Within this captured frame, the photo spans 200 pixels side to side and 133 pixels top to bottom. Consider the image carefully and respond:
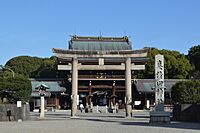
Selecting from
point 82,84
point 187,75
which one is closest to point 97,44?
point 82,84

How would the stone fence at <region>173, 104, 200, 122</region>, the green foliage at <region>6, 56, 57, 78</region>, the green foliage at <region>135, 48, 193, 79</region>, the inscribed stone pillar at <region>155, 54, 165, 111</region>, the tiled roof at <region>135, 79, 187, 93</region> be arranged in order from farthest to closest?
the green foliage at <region>6, 56, 57, 78</region> < the green foliage at <region>135, 48, 193, 79</region> < the tiled roof at <region>135, 79, 187, 93</region> < the stone fence at <region>173, 104, 200, 122</region> < the inscribed stone pillar at <region>155, 54, 165, 111</region>

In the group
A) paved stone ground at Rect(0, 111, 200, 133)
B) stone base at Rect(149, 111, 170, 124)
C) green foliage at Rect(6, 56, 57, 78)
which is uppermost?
green foliage at Rect(6, 56, 57, 78)

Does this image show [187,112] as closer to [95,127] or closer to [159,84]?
[159,84]

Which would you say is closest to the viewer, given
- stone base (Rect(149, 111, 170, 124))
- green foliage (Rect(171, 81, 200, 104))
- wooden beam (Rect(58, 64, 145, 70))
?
stone base (Rect(149, 111, 170, 124))

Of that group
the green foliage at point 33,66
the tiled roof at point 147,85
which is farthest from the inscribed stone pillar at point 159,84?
the green foliage at point 33,66

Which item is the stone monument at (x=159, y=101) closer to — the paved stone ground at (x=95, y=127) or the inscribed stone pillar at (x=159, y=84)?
the inscribed stone pillar at (x=159, y=84)

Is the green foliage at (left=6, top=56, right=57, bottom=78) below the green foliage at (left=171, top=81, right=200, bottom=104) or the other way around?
the other way around

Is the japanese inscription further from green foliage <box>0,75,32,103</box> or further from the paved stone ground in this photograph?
green foliage <box>0,75,32,103</box>

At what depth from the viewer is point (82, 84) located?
65875mm

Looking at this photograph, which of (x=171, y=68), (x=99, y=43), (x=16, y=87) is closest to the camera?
(x=16, y=87)

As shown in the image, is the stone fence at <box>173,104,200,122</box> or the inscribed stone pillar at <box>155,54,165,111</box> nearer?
the inscribed stone pillar at <box>155,54,165,111</box>

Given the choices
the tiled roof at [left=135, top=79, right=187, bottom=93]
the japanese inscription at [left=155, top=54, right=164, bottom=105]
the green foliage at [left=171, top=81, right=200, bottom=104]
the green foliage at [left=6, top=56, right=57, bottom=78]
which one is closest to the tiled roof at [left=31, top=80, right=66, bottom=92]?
the tiled roof at [left=135, top=79, right=187, bottom=93]

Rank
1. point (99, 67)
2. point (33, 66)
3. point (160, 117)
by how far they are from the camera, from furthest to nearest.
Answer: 1. point (33, 66)
2. point (99, 67)
3. point (160, 117)

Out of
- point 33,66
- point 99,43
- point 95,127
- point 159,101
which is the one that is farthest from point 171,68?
point 95,127
